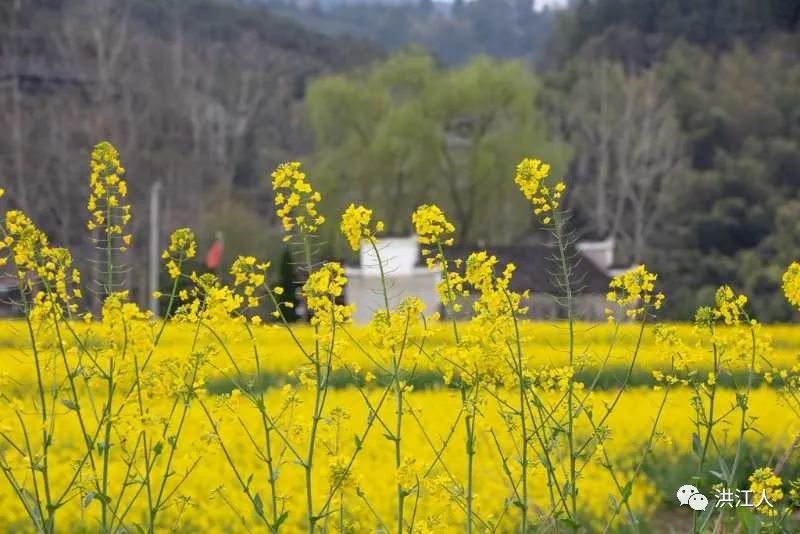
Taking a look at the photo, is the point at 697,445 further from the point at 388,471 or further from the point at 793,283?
the point at 388,471

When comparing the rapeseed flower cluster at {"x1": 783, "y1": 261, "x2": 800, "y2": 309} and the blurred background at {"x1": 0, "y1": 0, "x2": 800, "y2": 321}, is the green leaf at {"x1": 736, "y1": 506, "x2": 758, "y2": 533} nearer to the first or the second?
the rapeseed flower cluster at {"x1": 783, "y1": 261, "x2": 800, "y2": 309}

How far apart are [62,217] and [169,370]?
29709mm

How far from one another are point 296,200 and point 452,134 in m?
33.6

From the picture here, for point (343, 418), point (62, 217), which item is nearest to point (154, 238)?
point (62, 217)

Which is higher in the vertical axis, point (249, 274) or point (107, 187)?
point (107, 187)

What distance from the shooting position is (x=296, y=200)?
9.44 feet

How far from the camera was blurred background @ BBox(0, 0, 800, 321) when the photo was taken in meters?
33.4

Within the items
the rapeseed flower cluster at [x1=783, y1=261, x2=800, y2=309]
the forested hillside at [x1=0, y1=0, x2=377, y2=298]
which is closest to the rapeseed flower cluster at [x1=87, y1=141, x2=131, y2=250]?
the rapeseed flower cluster at [x1=783, y1=261, x2=800, y2=309]

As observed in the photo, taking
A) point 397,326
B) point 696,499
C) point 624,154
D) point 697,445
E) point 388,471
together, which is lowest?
point 388,471

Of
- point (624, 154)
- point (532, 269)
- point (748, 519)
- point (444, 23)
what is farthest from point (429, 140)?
point (444, 23)

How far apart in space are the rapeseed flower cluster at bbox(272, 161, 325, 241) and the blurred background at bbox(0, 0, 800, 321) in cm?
2050

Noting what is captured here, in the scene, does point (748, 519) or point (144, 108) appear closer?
point (748, 519)

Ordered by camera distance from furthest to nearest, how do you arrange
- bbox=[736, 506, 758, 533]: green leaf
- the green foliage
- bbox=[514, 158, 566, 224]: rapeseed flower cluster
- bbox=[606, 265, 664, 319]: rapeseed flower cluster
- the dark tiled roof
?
the green foliage < the dark tiled roof < bbox=[606, 265, 664, 319]: rapeseed flower cluster < bbox=[514, 158, 566, 224]: rapeseed flower cluster < bbox=[736, 506, 758, 533]: green leaf

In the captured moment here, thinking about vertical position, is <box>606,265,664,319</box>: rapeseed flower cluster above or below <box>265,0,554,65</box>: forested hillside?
below
